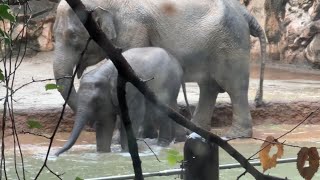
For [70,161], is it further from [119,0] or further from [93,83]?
[119,0]

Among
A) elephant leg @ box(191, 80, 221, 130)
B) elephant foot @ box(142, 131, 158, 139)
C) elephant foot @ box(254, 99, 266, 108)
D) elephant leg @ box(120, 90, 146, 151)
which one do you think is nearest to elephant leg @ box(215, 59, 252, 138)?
elephant leg @ box(191, 80, 221, 130)

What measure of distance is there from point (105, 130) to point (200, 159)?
3801 mm

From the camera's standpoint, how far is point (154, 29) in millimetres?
6309

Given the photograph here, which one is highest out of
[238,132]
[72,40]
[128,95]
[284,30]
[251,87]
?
[72,40]

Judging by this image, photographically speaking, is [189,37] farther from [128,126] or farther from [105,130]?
[128,126]

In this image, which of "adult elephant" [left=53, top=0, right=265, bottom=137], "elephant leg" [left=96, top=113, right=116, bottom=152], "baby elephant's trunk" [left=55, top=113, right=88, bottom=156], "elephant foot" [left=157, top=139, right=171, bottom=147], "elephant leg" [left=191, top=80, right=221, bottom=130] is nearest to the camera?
"baby elephant's trunk" [left=55, top=113, right=88, bottom=156]

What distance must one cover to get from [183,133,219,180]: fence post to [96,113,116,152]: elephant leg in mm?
3735

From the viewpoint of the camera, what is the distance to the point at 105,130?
215 inches

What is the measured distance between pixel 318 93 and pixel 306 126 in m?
1.20

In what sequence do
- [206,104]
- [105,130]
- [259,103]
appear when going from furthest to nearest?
[259,103], [206,104], [105,130]

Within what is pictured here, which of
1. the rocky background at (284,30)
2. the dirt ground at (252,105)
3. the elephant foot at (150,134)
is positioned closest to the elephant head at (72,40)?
the dirt ground at (252,105)

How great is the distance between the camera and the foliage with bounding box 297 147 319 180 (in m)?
1.24

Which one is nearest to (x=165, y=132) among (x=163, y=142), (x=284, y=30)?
(x=163, y=142)

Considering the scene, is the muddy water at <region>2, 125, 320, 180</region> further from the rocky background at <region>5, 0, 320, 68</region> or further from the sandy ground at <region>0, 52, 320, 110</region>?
the rocky background at <region>5, 0, 320, 68</region>
